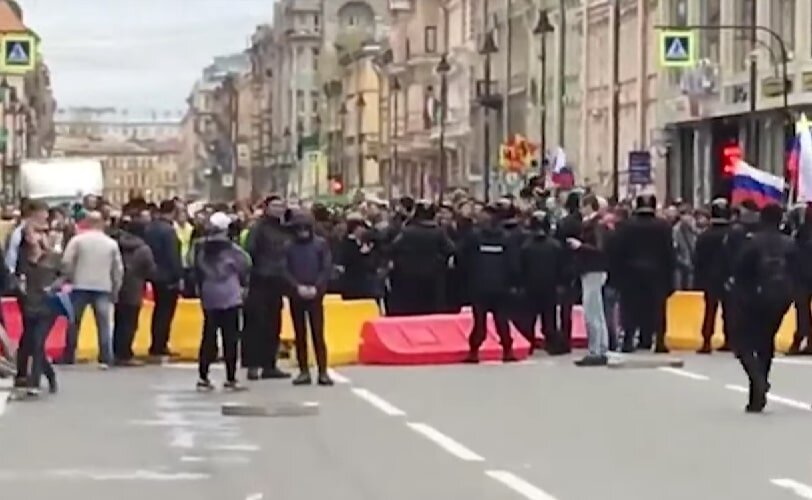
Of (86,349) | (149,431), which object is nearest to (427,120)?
(86,349)

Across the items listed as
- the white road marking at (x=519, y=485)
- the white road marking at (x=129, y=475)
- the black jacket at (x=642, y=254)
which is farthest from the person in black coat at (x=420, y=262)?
the white road marking at (x=519, y=485)

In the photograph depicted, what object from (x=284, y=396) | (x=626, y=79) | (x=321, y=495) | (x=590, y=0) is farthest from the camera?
(x=590, y=0)

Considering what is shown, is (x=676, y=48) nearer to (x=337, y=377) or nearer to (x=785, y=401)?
(x=337, y=377)

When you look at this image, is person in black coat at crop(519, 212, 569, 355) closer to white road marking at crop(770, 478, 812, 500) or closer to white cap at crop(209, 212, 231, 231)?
white cap at crop(209, 212, 231, 231)

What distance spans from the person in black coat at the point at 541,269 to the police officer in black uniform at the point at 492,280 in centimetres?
43

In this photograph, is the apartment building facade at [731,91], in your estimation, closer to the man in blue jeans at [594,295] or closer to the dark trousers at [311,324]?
the man in blue jeans at [594,295]

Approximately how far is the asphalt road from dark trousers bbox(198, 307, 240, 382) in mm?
459

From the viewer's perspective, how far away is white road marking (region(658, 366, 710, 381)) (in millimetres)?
26406

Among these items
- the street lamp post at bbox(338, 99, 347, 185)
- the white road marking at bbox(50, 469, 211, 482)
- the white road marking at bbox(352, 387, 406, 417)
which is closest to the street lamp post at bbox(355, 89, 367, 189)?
the street lamp post at bbox(338, 99, 347, 185)

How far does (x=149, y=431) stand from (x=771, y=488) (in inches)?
250

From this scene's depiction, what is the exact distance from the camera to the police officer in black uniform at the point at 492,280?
28.8 m

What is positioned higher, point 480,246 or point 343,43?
point 343,43

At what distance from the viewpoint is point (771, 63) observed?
62.4m

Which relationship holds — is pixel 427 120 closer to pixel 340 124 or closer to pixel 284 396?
pixel 340 124
